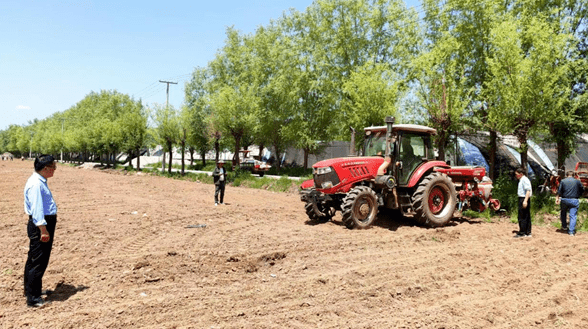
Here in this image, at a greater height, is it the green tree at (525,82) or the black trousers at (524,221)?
the green tree at (525,82)

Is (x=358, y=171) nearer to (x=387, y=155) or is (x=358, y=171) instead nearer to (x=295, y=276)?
(x=387, y=155)

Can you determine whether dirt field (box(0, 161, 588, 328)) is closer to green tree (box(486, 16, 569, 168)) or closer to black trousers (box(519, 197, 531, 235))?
black trousers (box(519, 197, 531, 235))

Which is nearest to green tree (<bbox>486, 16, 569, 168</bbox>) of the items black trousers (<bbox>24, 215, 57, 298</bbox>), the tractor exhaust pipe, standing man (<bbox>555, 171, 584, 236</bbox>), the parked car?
standing man (<bbox>555, 171, 584, 236</bbox>)

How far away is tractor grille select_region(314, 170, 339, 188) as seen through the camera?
958cm

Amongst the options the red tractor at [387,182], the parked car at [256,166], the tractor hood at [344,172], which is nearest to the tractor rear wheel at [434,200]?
the red tractor at [387,182]

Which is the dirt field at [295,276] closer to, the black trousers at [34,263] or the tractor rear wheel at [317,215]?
the black trousers at [34,263]

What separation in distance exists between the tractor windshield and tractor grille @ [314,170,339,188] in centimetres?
135

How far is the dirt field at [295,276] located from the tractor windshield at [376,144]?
1859 millimetres

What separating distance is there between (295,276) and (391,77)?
17.5 metres

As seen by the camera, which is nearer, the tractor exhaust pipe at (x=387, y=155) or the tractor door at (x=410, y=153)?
the tractor exhaust pipe at (x=387, y=155)

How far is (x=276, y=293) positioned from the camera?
17.4 ft

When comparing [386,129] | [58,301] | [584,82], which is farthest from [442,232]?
[584,82]

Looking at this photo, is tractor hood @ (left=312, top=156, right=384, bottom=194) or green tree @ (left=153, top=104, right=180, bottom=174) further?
green tree @ (left=153, top=104, right=180, bottom=174)

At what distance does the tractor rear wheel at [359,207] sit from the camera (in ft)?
30.2
